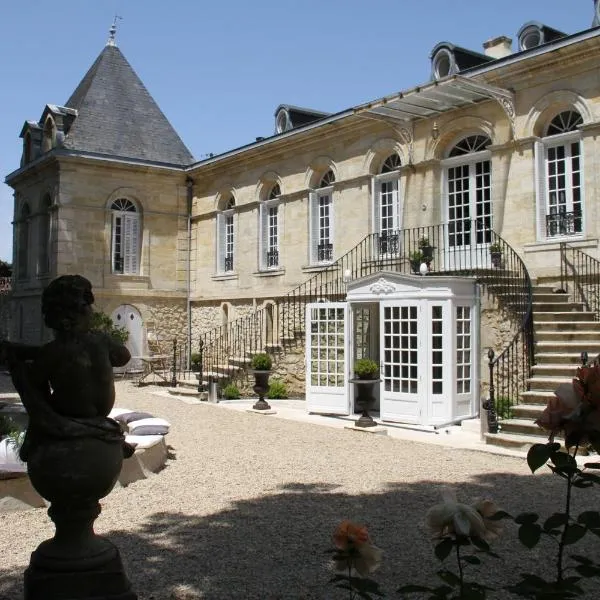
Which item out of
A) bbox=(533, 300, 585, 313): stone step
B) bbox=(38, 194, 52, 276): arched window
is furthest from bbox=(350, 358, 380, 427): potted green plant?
bbox=(38, 194, 52, 276): arched window

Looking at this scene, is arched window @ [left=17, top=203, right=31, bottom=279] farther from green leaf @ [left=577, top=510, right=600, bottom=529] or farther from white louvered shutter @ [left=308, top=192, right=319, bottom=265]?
green leaf @ [left=577, top=510, right=600, bottom=529]

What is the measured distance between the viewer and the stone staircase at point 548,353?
340 inches

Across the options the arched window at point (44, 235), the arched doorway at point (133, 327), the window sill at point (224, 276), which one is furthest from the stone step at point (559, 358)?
the arched window at point (44, 235)

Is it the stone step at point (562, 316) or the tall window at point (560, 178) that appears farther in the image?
the tall window at point (560, 178)

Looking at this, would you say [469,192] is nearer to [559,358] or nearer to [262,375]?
[559,358]

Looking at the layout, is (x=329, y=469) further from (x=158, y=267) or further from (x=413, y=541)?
(x=158, y=267)

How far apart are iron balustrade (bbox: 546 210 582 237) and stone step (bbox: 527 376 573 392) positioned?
3.21 m

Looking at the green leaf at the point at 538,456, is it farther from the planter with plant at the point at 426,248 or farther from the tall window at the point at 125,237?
the tall window at the point at 125,237

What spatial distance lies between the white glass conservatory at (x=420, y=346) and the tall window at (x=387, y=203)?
9.31ft

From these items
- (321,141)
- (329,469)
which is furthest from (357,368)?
(321,141)

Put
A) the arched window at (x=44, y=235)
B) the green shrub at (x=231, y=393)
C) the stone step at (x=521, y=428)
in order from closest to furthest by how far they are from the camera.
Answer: the stone step at (x=521, y=428) < the green shrub at (x=231, y=393) < the arched window at (x=44, y=235)

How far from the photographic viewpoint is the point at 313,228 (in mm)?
16141

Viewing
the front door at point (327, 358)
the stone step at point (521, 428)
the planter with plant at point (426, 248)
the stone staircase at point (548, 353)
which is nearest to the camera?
the stone step at point (521, 428)

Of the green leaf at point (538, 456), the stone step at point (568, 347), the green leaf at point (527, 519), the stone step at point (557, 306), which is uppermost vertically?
the stone step at point (557, 306)
